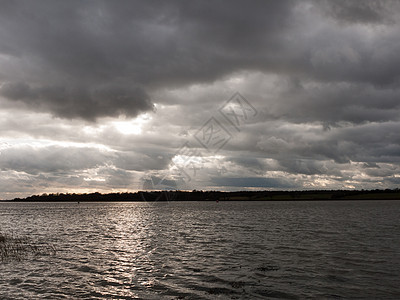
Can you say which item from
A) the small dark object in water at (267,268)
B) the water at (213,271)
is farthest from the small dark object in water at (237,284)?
the small dark object in water at (267,268)

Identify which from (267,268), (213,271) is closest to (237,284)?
(213,271)

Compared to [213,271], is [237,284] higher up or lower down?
higher up

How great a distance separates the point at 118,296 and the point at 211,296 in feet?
21.2

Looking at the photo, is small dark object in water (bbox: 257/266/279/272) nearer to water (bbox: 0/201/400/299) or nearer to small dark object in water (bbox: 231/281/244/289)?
water (bbox: 0/201/400/299)

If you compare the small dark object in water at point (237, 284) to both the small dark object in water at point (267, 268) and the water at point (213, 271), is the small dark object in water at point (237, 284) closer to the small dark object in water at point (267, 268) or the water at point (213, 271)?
the water at point (213, 271)

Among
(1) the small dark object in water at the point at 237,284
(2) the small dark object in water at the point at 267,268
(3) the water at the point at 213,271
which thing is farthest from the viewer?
(2) the small dark object in water at the point at 267,268

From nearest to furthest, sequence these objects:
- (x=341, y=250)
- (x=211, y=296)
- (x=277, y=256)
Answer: (x=211, y=296)
(x=277, y=256)
(x=341, y=250)

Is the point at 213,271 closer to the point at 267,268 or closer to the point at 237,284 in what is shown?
the point at 237,284

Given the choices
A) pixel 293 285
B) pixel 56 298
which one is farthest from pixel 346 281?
pixel 56 298

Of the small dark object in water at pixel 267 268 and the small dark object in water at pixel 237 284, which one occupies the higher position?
the small dark object in water at pixel 237 284

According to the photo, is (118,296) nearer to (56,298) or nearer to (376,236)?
(56,298)

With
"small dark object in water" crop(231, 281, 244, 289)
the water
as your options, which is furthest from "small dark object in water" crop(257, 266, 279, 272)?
"small dark object in water" crop(231, 281, 244, 289)

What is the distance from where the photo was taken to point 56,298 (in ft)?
73.2

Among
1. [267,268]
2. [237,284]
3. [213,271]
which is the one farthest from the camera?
[267,268]
